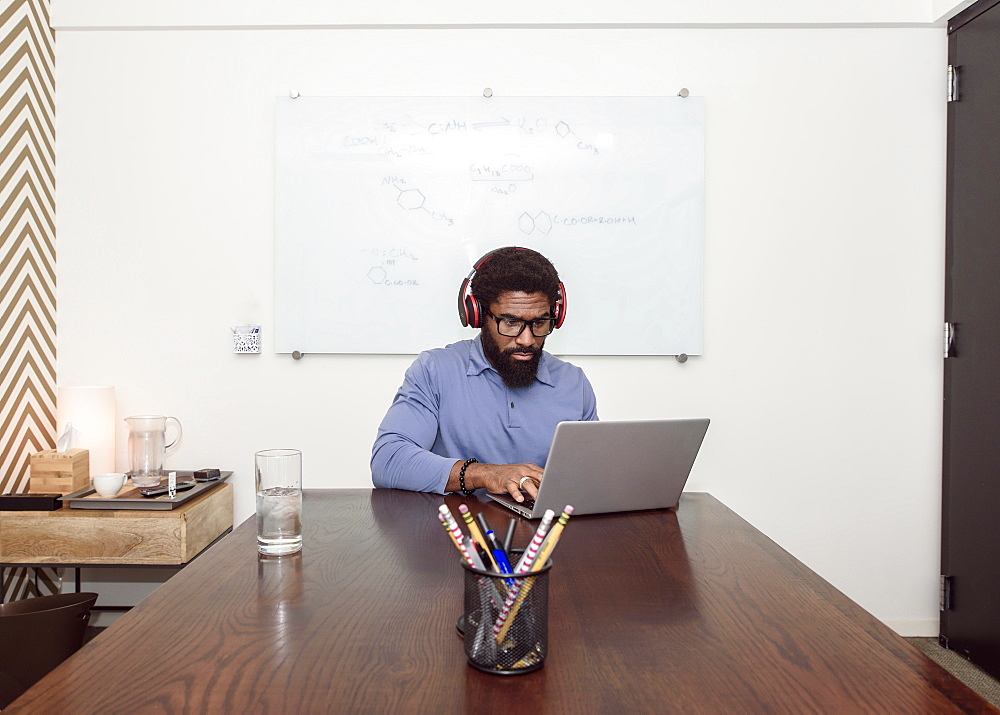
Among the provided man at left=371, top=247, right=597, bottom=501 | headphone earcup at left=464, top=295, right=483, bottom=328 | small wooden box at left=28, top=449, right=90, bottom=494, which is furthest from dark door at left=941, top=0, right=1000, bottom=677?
small wooden box at left=28, top=449, right=90, bottom=494

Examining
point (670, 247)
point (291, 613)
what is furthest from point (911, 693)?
point (670, 247)

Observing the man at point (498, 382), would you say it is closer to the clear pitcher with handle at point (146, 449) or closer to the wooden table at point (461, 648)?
the wooden table at point (461, 648)

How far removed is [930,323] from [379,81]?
2.32 metres

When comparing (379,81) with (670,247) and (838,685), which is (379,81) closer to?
(670,247)

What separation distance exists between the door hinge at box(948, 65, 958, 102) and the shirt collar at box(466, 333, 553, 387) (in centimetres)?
195

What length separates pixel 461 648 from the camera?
97cm

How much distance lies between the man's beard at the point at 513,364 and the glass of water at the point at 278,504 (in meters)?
0.92

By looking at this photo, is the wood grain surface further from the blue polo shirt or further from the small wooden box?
the blue polo shirt

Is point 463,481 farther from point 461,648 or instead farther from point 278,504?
point 461,648

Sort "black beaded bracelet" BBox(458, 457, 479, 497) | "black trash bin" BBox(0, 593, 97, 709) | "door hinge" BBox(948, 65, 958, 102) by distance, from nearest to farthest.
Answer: "black trash bin" BBox(0, 593, 97, 709) < "black beaded bracelet" BBox(458, 457, 479, 497) < "door hinge" BBox(948, 65, 958, 102)

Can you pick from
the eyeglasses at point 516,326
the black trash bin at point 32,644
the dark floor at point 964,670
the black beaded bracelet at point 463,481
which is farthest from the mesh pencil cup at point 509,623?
the dark floor at point 964,670

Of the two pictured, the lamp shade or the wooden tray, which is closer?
the wooden tray

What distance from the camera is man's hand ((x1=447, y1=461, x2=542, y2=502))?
1.75 meters

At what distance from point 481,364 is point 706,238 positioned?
4.22 ft
